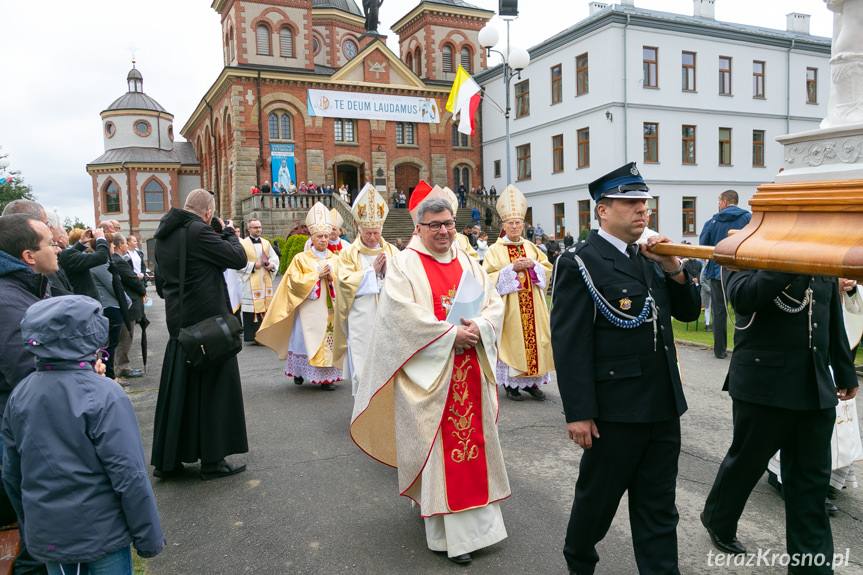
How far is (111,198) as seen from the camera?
4172 cm

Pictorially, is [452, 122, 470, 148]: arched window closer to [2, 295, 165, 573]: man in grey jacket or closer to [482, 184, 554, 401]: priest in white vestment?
[482, 184, 554, 401]: priest in white vestment

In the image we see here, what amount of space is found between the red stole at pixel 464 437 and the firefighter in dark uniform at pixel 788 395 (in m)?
1.32

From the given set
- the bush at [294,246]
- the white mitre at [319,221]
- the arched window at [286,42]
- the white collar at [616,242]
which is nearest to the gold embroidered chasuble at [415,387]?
the white collar at [616,242]

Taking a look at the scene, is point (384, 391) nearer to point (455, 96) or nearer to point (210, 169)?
point (455, 96)

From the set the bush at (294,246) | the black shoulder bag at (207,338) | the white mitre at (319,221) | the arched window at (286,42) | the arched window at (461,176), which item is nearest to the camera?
the black shoulder bag at (207,338)

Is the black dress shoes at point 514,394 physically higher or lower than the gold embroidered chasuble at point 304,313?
lower

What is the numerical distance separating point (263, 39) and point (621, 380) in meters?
33.4

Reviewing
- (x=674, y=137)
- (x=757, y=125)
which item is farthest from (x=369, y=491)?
(x=757, y=125)

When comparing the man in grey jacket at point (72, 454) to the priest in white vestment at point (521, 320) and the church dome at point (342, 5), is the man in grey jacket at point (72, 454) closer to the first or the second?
the priest in white vestment at point (521, 320)

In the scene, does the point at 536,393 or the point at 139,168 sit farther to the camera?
the point at 139,168

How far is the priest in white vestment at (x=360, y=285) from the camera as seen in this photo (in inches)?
235

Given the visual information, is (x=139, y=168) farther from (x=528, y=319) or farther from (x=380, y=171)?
(x=528, y=319)

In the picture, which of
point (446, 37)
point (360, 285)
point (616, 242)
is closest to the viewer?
point (616, 242)

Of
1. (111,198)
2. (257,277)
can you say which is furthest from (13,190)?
(257,277)
